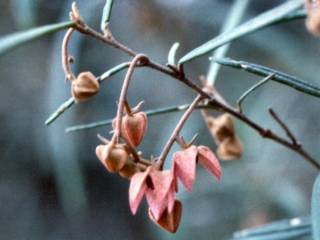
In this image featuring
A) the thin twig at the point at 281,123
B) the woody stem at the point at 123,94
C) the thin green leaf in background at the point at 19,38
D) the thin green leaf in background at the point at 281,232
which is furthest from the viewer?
the thin green leaf in background at the point at 281,232

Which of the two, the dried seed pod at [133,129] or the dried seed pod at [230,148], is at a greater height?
the dried seed pod at [230,148]

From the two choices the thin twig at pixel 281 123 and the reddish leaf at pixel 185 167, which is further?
the thin twig at pixel 281 123

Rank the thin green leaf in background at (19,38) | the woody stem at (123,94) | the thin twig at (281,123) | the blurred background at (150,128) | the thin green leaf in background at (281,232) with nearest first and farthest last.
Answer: the thin green leaf in background at (19,38), the woody stem at (123,94), the thin twig at (281,123), the thin green leaf in background at (281,232), the blurred background at (150,128)

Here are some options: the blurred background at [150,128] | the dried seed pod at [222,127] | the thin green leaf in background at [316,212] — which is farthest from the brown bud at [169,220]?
the blurred background at [150,128]

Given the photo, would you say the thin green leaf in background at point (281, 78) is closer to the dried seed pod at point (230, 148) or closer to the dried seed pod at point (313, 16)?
the dried seed pod at point (313, 16)

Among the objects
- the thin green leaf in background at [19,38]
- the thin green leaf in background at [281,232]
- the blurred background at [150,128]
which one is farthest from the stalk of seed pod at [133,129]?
the blurred background at [150,128]

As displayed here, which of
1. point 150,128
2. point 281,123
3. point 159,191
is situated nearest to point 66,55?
point 159,191

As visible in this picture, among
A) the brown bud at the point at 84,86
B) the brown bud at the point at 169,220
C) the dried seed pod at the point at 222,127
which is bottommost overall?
the brown bud at the point at 169,220
